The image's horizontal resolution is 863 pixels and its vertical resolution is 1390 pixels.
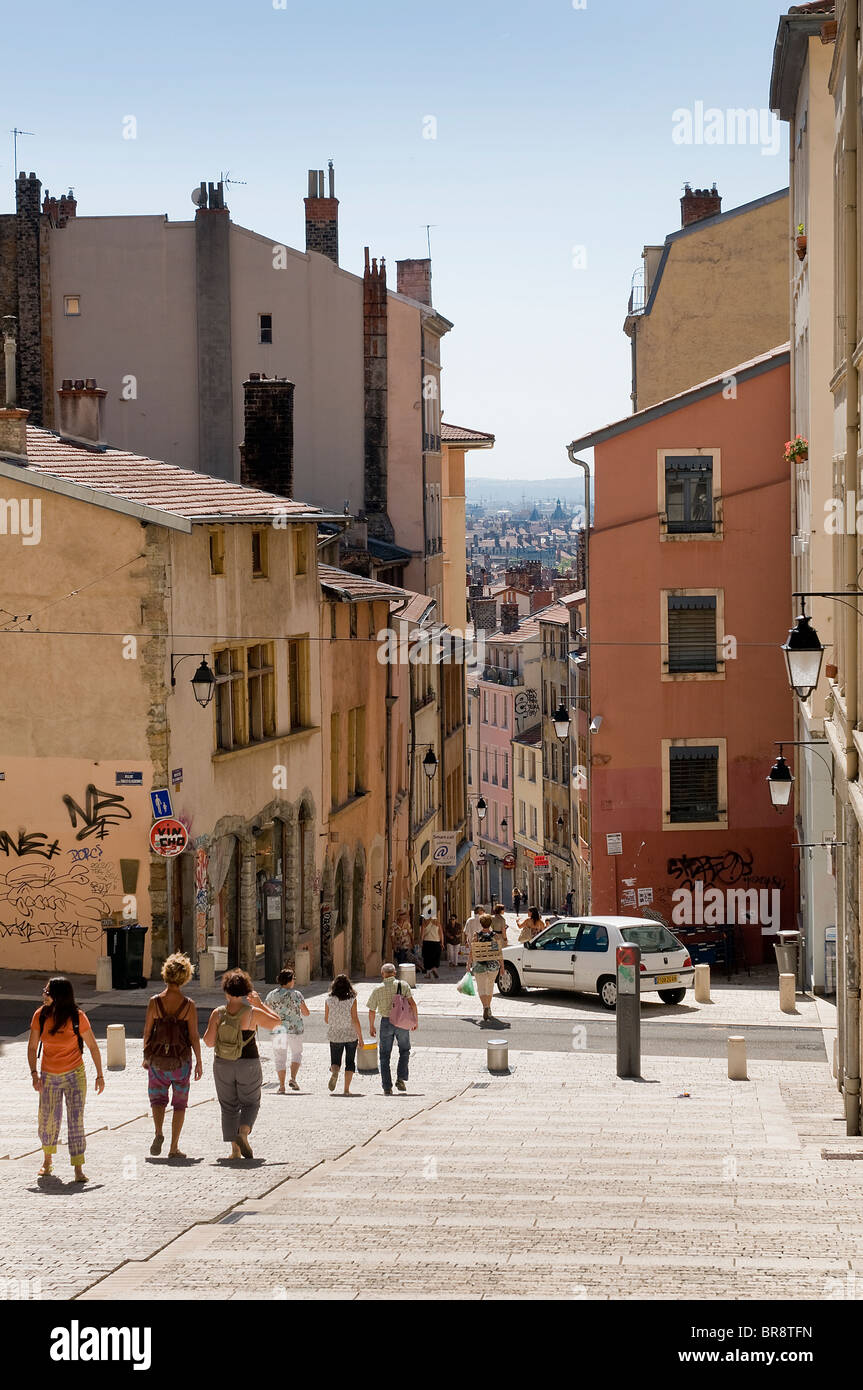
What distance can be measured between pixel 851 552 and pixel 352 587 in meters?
18.7

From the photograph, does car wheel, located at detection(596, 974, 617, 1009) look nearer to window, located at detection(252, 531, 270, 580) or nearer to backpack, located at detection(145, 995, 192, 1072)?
window, located at detection(252, 531, 270, 580)

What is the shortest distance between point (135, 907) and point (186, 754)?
2279mm

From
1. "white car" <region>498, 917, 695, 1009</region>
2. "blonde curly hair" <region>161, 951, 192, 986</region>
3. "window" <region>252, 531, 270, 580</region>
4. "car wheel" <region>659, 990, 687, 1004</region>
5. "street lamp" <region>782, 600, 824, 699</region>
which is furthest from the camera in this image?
"window" <region>252, 531, 270, 580</region>

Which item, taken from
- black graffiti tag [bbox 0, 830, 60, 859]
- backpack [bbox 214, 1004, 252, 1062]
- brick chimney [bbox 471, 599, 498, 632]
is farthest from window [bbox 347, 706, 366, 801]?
brick chimney [bbox 471, 599, 498, 632]

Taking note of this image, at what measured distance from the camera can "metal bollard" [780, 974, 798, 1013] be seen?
81.1 feet

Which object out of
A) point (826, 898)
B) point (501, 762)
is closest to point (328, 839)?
point (826, 898)

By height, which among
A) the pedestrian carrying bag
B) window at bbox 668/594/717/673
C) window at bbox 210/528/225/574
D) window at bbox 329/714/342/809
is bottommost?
the pedestrian carrying bag

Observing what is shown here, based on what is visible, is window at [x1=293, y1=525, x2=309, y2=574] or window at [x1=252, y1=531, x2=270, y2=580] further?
window at [x1=293, y1=525, x2=309, y2=574]

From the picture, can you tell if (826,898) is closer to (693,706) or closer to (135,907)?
(693,706)

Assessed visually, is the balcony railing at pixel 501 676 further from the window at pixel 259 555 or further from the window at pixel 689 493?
the window at pixel 259 555

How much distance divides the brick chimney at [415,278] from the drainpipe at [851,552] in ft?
159

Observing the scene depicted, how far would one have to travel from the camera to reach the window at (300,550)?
1207 inches

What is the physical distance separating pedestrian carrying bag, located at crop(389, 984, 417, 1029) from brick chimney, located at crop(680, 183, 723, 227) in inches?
1415

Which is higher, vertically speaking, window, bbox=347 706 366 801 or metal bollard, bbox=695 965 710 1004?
window, bbox=347 706 366 801
